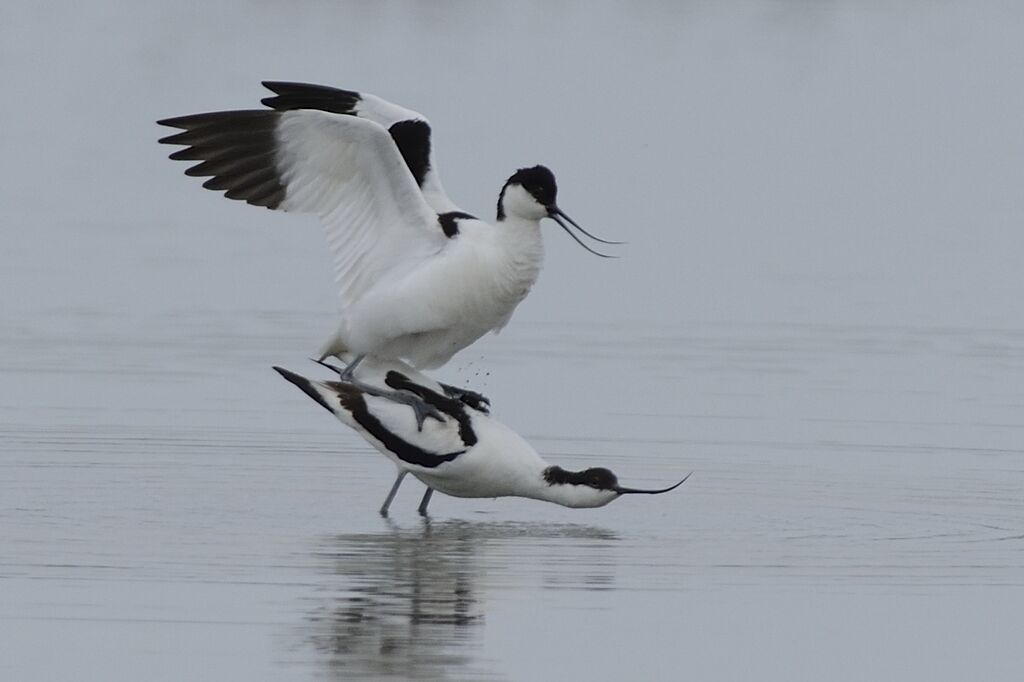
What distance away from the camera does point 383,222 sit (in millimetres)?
12914

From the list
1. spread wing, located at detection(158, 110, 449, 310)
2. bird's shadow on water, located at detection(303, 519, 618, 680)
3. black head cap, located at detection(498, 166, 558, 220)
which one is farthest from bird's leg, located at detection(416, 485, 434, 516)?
black head cap, located at detection(498, 166, 558, 220)

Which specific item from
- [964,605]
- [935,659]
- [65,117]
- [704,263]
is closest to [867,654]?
[935,659]

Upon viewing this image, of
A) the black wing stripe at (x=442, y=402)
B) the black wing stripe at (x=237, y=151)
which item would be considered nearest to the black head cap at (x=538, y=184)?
the black wing stripe at (x=442, y=402)

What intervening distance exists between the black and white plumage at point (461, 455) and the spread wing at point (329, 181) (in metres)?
0.75

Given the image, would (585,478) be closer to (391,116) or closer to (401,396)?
(401,396)

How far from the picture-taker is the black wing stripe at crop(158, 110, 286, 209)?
12836 mm

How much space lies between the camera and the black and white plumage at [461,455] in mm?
12359

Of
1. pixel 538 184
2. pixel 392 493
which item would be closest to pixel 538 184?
pixel 538 184

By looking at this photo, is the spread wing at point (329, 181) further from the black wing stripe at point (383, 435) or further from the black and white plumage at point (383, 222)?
the black wing stripe at point (383, 435)

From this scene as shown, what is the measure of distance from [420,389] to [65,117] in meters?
21.6

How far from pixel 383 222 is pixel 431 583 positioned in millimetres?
2823

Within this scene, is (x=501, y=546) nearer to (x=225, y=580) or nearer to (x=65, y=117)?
(x=225, y=580)

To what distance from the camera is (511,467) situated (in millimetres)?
12383

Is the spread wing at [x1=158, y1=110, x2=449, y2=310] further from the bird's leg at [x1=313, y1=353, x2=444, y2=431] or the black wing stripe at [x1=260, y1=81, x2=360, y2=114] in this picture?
the black wing stripe at [x1=260, y1=81, x2=360, y2=114]
